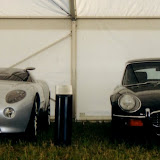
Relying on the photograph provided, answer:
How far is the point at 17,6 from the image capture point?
9.55m

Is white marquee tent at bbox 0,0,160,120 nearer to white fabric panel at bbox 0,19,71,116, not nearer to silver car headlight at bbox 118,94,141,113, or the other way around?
white fabric panel at bbox 0,19,71,116

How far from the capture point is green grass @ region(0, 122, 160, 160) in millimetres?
5395

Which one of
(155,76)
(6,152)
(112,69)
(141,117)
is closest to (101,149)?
(141,117)

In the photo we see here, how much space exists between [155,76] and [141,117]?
4.92 feet

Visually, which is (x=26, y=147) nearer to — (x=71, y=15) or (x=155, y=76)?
(x=155, y=76)

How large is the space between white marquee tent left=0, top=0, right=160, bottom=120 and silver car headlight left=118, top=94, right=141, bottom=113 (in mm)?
4287

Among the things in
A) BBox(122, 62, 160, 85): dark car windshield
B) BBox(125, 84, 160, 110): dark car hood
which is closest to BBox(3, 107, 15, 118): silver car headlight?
BBox(125, 84, 160, 110): dark car hood

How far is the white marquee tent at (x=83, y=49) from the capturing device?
10234 mm

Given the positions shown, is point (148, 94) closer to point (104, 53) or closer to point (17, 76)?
point (17, 76)

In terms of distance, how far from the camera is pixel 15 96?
20.4ft

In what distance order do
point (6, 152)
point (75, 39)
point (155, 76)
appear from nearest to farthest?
point (6, 152) < point (155, 76) < point (75, 39)

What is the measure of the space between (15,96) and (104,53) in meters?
4.47

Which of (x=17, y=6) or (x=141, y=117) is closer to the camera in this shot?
(x=141, y=117)

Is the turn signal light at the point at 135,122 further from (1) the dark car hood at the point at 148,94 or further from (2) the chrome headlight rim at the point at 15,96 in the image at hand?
(2) the chrome headlight rim at the point at 15,96
